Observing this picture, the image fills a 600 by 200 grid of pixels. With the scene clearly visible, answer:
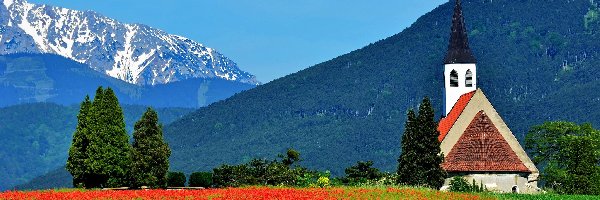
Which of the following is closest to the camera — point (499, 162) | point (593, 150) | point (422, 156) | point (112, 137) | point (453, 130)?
point (422, 156)

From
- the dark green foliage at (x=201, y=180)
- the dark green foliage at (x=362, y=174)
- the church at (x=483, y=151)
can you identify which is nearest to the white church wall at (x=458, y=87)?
the church at (x=483, y=151)

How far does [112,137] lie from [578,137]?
3729cm

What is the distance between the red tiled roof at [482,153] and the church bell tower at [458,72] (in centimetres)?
1590

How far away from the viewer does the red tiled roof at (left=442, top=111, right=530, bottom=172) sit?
2677 inches

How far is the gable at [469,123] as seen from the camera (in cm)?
7200

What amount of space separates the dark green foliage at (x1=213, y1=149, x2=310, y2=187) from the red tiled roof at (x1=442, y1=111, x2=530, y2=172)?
882 cm

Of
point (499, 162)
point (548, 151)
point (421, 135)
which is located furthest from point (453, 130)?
point (548, 151)

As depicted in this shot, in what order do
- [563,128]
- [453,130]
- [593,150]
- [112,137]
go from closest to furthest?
[112,137] < [453,130] < [593,150] < [563,128]

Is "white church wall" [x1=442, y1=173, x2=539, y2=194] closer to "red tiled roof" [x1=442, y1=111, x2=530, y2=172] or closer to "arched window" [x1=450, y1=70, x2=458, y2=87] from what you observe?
"red tiled roof" [x1=442, y1=111, x2=530, y2=172]

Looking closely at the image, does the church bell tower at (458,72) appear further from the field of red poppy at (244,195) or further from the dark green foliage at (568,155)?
the field of red poppy at (244,195)

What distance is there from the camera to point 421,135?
60125 millimetres

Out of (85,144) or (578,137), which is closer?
(85,144)

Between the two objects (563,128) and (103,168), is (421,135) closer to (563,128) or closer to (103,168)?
(103,168)

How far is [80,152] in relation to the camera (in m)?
63.4
